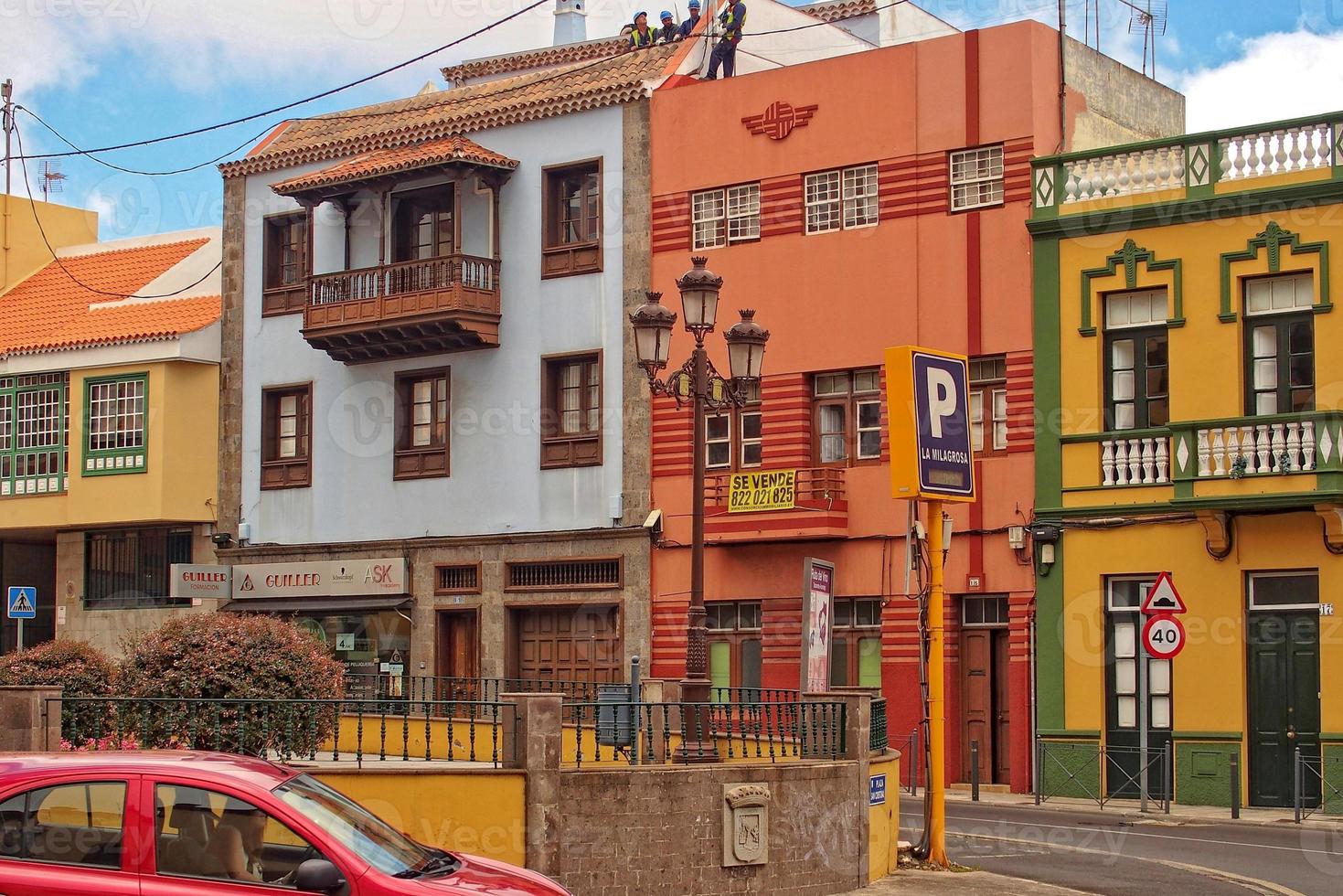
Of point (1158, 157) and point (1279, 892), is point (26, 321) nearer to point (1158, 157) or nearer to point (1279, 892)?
point (1158, 157)

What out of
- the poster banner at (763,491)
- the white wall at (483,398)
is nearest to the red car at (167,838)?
the poster banner at (763,491)

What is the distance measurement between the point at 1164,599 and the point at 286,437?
18643 millimetres

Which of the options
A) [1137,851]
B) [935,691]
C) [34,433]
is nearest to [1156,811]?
[1137,851]

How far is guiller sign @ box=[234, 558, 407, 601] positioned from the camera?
35.2 m

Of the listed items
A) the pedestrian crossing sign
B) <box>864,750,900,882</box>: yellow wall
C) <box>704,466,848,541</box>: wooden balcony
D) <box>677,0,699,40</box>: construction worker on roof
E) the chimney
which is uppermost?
the chimney

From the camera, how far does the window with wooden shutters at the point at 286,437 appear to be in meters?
37.1

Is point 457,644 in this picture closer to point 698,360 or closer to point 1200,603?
point 1200,603

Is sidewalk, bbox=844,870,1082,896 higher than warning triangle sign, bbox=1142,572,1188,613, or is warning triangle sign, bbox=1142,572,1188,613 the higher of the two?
warning triangle sign, bbox=1142,572,1188,613

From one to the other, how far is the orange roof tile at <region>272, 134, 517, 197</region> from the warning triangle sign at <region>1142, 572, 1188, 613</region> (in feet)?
47.5

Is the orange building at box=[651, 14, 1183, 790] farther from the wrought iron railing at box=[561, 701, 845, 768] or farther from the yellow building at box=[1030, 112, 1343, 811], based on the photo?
the wrought iron railing at box=[561, 701, 845, 768]

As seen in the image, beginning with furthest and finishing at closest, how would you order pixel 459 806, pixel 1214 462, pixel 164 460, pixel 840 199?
pixel 164 460
pixel 840 199
pixel 1214 462
pixel 459 806

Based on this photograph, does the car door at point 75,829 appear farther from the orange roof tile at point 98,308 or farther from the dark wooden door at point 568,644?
the orange roof tile at point 98,308

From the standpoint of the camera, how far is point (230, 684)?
18.8 metres

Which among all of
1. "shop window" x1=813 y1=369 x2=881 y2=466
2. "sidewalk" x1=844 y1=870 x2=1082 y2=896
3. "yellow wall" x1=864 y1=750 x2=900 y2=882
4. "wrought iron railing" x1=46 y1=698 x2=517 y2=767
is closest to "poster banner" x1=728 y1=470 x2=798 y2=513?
"shop window" x1=813 y1=369 x2=881 y2=466
